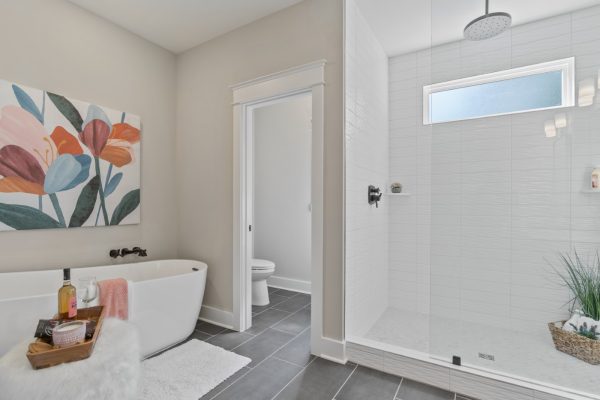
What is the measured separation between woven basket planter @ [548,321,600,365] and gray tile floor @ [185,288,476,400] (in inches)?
35.5

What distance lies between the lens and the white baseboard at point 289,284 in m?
3.87

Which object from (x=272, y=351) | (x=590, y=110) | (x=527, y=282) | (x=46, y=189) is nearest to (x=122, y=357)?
(x=272, y=351)

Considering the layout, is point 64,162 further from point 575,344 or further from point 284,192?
point 575,344

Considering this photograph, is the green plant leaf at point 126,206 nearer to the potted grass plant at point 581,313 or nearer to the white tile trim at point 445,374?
the white tile trim at point 445,374

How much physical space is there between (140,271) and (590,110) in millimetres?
3759

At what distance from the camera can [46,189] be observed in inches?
91.0

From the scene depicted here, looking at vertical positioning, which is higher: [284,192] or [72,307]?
[284,192]

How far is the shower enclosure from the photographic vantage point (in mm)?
2004

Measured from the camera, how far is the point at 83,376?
1.17 metres

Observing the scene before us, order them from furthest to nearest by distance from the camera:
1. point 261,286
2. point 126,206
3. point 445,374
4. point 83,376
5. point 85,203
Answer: point 261,286 < point 126,206 < point 85,203 < point 445,374 < point 83,376

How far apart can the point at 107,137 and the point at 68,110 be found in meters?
0.34

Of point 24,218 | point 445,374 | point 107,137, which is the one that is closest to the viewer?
point 445,374

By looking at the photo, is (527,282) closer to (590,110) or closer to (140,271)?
(590,110)

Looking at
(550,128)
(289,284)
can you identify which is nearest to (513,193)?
(550,128)
